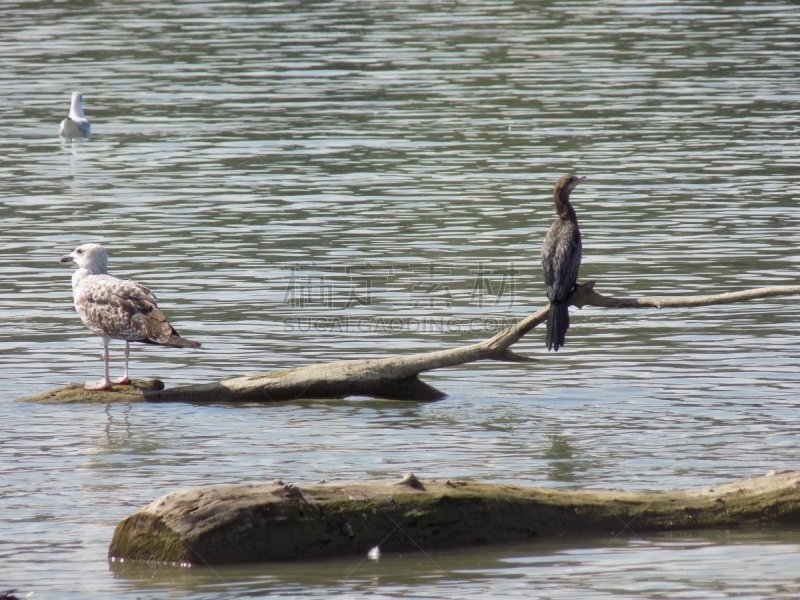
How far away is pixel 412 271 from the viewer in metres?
17.4

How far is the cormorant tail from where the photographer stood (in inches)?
466

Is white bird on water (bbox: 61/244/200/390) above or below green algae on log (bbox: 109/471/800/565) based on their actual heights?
above

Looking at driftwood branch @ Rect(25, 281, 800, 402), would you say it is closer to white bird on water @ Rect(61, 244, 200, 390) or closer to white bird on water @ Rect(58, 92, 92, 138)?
white bird on water @ Rect(61, 244, 200, 390)

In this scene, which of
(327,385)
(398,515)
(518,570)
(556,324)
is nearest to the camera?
(518,570)

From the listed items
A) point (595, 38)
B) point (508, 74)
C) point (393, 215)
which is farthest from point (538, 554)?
point (595, 38)

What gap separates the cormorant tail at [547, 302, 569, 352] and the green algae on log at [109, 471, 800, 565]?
319cm

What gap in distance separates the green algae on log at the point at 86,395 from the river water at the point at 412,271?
14 cm

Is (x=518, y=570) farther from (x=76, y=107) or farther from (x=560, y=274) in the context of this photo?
(x=76, y=107)

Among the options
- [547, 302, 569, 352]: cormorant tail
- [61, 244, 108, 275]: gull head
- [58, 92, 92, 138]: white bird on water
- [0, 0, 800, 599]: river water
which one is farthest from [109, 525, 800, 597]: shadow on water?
[58, 92, 92, 138]: white bird on water

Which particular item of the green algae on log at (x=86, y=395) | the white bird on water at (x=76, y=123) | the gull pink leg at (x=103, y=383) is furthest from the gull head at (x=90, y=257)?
the white bird on water at (x=76, y=123)

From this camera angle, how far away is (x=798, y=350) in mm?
13523

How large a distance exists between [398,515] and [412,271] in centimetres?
937

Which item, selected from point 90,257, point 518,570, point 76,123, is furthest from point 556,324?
point 76,123

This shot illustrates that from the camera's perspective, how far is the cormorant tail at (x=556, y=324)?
11844 millimetres
